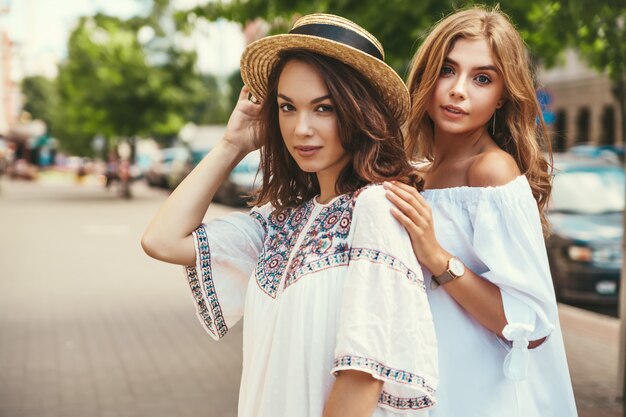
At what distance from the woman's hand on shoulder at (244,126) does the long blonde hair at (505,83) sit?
0.45 meters

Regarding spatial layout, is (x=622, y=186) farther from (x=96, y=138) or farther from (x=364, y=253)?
(x=96, y=138)

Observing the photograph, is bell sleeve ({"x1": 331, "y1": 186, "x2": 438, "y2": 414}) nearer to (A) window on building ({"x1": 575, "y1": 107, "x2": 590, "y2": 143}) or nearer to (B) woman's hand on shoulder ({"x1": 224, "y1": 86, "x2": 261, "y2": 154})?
(B) woman's hand on shoulder ({"x1": 224, "y1": 86, "x2": 261, "y2": 154})

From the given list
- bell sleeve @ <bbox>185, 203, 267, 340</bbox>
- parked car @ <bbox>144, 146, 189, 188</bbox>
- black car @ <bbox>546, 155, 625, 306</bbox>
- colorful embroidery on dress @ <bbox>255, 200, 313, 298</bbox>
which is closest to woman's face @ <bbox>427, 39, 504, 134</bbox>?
colorful embroidery on dress @ <bbox>255, 200, 313, 298</bbox>

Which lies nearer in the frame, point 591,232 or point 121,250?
point 591,232

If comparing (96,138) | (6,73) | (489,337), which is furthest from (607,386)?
(6,73)

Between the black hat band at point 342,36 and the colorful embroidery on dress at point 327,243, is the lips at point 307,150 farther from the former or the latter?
the black hat band at point 342,36

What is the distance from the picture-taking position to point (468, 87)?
220 cm

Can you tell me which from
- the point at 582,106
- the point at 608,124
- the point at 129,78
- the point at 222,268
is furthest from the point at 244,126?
the point at 582,106

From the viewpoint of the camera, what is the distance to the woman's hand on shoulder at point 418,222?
Result: 188cm

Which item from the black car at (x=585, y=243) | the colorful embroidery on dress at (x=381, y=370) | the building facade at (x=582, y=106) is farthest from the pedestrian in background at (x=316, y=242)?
the building facade at (x=582, y=106)

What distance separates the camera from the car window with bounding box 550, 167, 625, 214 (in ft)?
31.7

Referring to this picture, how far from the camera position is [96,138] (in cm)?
5272

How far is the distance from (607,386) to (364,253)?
496 centimetres

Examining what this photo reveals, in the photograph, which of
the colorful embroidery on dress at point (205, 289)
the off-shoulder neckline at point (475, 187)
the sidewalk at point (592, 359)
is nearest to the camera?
the off-shoulder neckline at point (475, 187)
